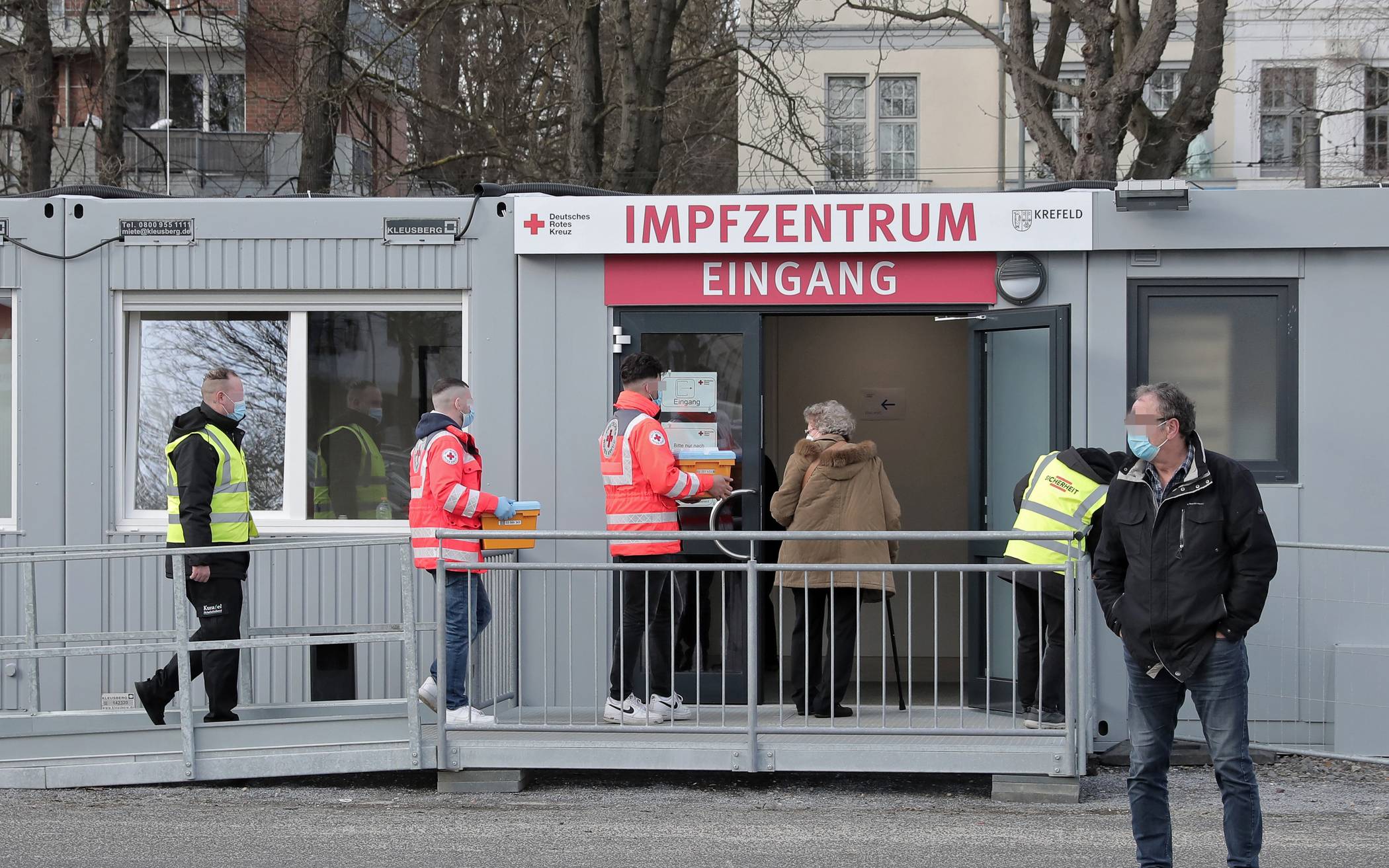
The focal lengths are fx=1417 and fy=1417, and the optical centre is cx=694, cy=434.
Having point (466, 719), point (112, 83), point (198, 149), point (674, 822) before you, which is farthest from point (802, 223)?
point (198, 149)

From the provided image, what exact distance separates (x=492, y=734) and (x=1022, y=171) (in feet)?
71.2

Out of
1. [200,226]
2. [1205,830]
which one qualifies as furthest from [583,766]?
[200,226]

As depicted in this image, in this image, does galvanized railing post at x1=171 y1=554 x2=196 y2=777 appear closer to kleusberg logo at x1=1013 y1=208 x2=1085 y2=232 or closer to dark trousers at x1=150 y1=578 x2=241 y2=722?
dark trousers at x1=150 y1=578 x2=241 y2=722

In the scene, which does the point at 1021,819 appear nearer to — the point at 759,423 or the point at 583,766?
the point at 583,766

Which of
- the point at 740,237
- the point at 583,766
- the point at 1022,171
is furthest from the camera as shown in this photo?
the point at 1022,171

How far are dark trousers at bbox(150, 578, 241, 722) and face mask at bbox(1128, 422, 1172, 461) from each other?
13.8 ft

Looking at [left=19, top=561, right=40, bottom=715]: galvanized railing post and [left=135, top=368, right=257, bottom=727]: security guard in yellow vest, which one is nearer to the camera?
[left=135, top=368, right=257, bottom=727]: security guard in yellow vest

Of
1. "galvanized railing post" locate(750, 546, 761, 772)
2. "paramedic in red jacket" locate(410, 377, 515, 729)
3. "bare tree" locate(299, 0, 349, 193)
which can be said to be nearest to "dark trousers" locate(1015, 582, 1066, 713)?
"galvanized railing post" locate(750, 546, 761, 772)

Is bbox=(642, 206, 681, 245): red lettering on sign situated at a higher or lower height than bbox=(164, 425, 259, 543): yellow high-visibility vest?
higher

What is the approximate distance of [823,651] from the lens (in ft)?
23.4

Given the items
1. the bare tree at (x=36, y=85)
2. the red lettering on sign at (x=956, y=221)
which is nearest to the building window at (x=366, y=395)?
the red lettering on sign at (x=956, y=221)

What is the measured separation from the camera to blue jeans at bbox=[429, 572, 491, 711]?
21.5ft

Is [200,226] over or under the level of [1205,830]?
over

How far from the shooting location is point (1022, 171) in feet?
85.7
